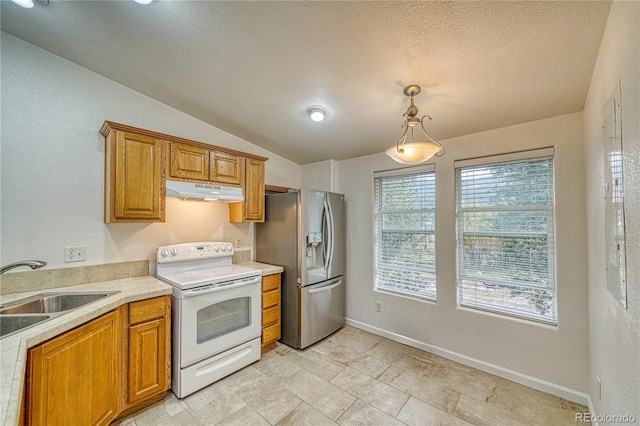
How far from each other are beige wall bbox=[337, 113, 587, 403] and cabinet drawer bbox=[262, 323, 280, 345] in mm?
1188

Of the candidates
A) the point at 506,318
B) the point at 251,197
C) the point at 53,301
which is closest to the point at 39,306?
the point at 53,301

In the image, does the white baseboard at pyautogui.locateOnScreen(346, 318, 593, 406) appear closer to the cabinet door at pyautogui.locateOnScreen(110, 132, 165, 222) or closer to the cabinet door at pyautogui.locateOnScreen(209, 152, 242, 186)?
the cabinet door at pyautogui.locateOnScreen(209, 152, 242, 186)

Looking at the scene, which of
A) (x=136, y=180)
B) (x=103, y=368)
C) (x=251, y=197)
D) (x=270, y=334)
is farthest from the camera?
(x=251, y=197)

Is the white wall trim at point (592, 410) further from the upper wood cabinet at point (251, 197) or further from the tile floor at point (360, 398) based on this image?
the upper wood cabinet at point (251, 197)

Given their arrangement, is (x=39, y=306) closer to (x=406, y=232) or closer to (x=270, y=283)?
(x=270, y=283)

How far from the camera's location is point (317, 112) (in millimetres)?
2463

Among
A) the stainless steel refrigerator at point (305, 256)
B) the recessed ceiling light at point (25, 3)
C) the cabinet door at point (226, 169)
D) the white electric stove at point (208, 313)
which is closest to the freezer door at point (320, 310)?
the stainless steel refrigerator at point (305, 256)

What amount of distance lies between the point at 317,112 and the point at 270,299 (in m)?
2.06

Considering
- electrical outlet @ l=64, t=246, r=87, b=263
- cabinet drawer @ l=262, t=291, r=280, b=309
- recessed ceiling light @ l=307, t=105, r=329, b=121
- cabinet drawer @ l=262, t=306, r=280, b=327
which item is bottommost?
cabinet drawer @ l=262, t=306, r=280, b=327

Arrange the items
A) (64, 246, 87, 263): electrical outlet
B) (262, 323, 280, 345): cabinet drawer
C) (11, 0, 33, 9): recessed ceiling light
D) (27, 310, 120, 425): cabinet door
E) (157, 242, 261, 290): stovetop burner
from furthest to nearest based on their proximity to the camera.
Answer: (262, 323, 280, 345): cabinet drawer
(157, 242, 261, 290): stovetop burner
(64, 246, 87, 263): electrical outlet
(11, 0, 33, 9): recessed ceiling light
(27, 310, 120, 425): cabinet door

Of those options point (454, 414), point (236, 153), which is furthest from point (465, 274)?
point (236, 153)

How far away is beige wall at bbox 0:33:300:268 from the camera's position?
76.1 inches

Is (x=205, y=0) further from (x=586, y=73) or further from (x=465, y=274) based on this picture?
(x=465, y=274)
